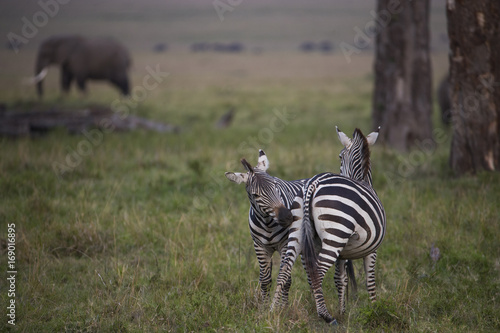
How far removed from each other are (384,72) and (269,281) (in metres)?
7.42

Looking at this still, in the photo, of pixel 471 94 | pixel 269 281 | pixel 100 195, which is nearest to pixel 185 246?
pixel 269 281

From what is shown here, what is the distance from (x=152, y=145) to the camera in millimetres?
11039

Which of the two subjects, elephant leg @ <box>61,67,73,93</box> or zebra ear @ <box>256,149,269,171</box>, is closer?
zebra ear @ <box>256,149,269,171</box>

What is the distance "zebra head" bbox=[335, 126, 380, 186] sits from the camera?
4414 millimetres

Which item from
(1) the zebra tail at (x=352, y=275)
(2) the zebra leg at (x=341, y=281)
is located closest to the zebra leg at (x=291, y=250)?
(2) the zebra leg at (x=341, y=281)

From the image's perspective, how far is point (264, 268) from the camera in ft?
14.0

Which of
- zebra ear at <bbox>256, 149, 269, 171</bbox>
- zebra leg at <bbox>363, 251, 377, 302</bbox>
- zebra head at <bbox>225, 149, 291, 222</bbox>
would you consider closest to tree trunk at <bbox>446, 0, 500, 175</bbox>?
zebra leg at <bbox>363, 251, 377, 302</bbox>

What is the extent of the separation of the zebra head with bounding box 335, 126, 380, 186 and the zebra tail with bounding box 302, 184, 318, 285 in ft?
2.36

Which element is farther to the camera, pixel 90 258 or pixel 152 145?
pixel 152 145

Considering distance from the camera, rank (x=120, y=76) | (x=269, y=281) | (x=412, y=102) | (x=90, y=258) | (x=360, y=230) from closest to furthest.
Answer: (x=360, y=230) → (x=269, y=281) → (x=90, y=258) → (x=412, y=102) → (x=120, y=76)

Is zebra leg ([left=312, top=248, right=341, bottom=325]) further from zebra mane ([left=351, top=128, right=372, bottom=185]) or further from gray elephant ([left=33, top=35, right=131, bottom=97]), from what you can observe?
gray elephant ([left=33, top=35, right=131, bottom=97])

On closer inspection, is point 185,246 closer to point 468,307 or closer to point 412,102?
point 468,307

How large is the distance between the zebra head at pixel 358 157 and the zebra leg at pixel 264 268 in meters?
1.05

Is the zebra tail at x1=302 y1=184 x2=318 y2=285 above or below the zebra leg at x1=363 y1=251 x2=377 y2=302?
above
